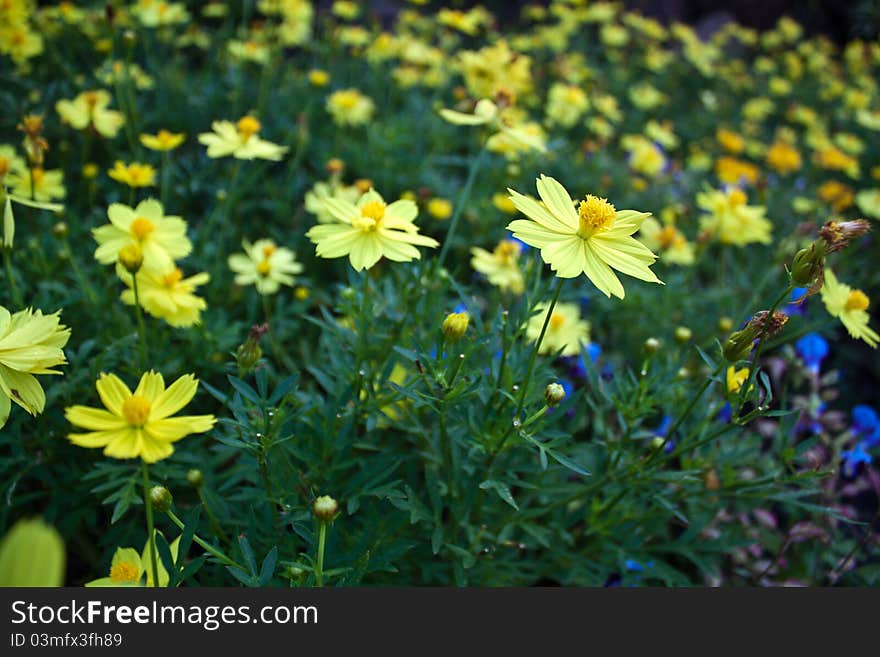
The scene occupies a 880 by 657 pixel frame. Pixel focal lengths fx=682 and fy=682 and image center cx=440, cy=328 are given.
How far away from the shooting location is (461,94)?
2002 millimetres

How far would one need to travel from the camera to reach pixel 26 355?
0.95 meters

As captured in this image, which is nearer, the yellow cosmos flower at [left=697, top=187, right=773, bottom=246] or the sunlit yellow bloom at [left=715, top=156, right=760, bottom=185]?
the yellow cosmos flower at [left=697, top=187, right=773, bottom=246]

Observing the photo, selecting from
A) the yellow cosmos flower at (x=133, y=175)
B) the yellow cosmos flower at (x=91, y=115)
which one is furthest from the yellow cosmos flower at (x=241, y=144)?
the yellow cosmos flower at (x=91, y=115)

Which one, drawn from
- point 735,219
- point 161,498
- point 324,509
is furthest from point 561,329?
point 161,498

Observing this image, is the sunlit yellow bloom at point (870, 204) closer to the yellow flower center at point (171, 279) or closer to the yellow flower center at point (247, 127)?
the yellow flower center at point (247, 127)

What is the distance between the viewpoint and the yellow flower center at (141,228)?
1339mm

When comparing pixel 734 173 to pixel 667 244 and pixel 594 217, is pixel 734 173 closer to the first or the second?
pixel 667 244

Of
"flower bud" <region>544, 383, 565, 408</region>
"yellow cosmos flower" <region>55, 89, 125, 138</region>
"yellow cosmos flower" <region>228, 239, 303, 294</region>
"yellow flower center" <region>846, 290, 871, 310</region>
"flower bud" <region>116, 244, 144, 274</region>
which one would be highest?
"yellow cosmos flower" <region>55, 89, 125, 138</region>

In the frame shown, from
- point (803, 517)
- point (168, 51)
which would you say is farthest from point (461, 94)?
point (168, 51)

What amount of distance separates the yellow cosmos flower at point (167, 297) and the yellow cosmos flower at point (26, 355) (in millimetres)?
330

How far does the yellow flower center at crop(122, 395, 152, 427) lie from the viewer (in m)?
0.86

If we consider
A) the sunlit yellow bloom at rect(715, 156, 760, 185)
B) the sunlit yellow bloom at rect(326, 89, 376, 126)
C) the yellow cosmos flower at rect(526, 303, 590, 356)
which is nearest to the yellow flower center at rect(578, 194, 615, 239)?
the yellow cosmos flower at rect(526, 303, 590, 356)

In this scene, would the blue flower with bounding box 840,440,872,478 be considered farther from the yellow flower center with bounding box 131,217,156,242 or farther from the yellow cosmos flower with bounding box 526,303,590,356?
the yellow flower center with bounding box 131,217,156,242

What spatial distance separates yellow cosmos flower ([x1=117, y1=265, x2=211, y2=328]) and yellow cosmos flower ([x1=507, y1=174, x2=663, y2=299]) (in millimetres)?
692
